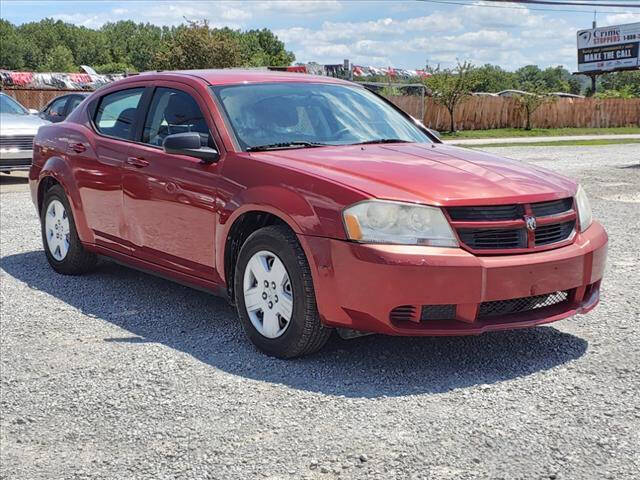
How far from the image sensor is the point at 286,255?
4.73 m

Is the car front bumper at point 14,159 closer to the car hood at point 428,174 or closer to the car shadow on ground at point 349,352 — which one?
the car shadow on ground at point 349,352

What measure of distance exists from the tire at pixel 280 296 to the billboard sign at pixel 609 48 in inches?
2333

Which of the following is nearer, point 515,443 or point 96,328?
point 515,443

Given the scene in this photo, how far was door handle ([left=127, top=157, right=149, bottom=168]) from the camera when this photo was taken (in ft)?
19.7

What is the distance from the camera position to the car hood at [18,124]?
15070 mm

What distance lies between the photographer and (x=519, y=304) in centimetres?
467

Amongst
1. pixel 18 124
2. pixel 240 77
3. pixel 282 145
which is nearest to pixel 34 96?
pixel 18 124

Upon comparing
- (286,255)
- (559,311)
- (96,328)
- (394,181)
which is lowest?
(96,328)

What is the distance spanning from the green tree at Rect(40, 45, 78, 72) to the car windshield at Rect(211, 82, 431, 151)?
137m

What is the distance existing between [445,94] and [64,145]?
36.5 m

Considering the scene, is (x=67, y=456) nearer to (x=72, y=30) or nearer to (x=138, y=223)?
(x=138, y=223)

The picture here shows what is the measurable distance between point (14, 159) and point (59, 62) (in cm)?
13199

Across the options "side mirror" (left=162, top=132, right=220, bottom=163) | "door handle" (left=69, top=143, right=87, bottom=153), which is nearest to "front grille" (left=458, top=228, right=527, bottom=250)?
"side mirror" (left=162, top=132, right=220, bottom=163)

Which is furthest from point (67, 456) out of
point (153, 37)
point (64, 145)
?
point (153, 37)
